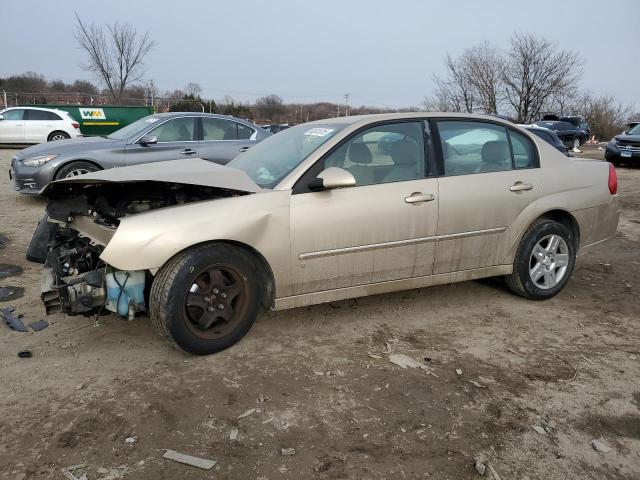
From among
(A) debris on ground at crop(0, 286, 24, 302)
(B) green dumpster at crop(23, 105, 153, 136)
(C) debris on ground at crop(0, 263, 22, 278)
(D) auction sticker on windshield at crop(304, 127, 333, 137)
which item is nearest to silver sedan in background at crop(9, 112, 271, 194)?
(C) debris on ground at crop(0, 263, 22, 278)

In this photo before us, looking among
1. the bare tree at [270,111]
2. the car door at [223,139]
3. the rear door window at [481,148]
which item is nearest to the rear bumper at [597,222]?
the rear door window at [481,148]

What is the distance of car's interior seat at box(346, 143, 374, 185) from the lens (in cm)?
383

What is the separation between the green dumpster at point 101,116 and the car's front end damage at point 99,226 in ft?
60.7

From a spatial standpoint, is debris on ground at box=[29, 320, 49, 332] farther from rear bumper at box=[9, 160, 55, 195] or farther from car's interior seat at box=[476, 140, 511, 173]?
rear bumper at box=[9, 160, 55, 195]

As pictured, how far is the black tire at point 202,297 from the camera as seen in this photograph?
3230 mm

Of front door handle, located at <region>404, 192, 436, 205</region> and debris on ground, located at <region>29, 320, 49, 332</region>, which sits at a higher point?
front door handle, located at <region>404, 192, 436, 205</region>

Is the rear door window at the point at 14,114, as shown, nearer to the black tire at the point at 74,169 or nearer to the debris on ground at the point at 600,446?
the black tire at the point at 74,169

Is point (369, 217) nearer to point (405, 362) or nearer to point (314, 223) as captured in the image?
point (314, 223)

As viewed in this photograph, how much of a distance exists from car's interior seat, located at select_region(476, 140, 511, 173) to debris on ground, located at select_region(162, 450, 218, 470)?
9.92ft

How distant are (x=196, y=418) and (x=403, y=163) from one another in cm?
235

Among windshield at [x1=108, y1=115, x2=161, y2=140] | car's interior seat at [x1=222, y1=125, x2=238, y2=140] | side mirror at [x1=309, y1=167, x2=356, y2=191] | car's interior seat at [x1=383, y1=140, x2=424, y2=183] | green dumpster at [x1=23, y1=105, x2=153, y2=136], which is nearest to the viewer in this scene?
side mirror at [x1=309, y1=167, x2=356, y2=191]

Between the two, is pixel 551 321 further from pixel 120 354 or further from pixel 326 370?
pixel 120 354

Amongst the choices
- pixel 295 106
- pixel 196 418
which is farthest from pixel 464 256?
pixel 295 106

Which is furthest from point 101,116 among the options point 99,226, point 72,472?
point 72,472
